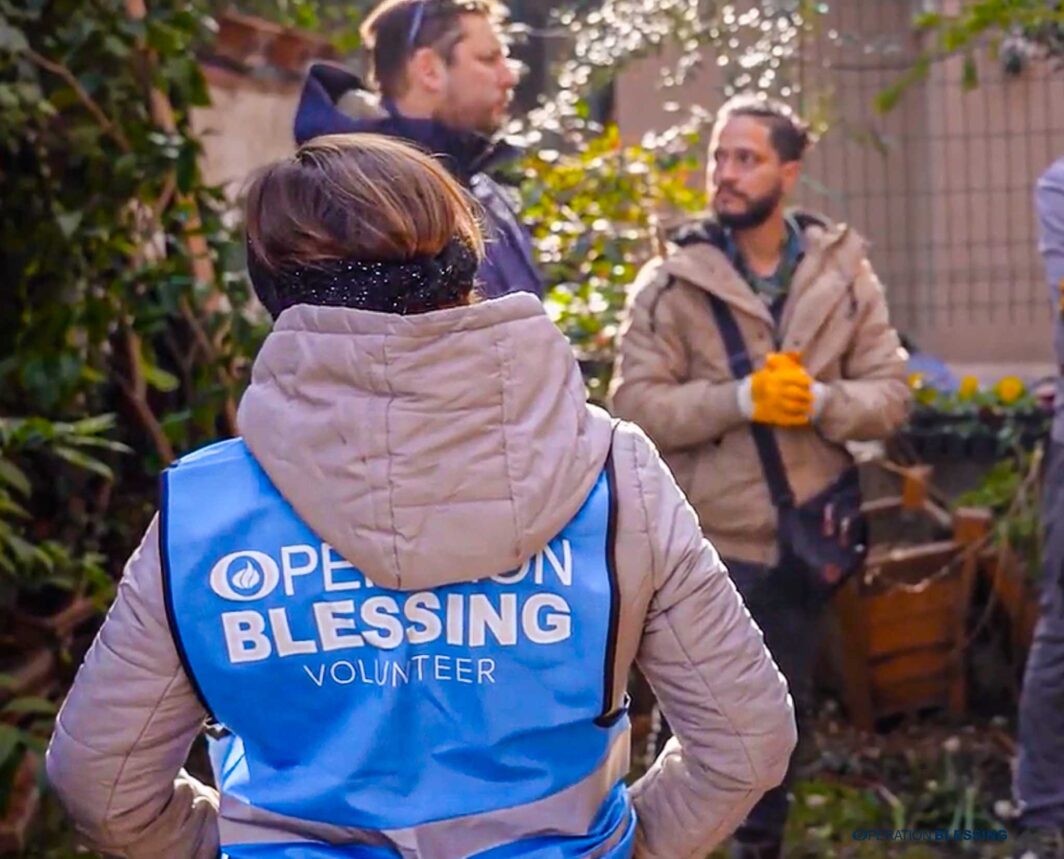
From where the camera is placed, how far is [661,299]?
419 centimetres

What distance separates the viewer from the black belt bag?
161 inches

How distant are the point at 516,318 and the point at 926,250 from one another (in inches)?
252

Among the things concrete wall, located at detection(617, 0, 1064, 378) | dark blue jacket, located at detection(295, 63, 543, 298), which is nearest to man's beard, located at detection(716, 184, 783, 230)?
dark blue jacket, located at detection(295, 63, 543, 298)

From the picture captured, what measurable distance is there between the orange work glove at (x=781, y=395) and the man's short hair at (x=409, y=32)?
988 mm

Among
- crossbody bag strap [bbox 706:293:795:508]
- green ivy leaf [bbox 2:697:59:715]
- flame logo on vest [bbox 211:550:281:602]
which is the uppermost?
flame logo on vest [bbox 211:550:281:602]

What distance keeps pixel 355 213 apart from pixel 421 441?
0.83 ft

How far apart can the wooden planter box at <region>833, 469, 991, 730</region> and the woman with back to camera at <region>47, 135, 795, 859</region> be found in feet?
11.6

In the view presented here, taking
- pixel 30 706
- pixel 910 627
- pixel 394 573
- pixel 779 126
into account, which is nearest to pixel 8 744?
pixel 30 706

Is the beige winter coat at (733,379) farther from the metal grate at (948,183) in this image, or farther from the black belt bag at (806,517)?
the metal grate at (948,183)

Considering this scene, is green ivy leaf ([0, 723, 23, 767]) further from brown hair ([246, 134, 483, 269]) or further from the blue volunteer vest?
brown hair ([246, 134, 483, 269])

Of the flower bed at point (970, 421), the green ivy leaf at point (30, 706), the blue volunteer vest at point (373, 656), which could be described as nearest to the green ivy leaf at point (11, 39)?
the green ivy leaf at point (30, 706)

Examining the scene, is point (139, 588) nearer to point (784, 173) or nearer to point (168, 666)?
point (168, 666)

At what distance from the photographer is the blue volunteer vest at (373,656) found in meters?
1.94

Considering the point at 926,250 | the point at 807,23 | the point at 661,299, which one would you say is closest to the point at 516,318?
the point at 661,299
